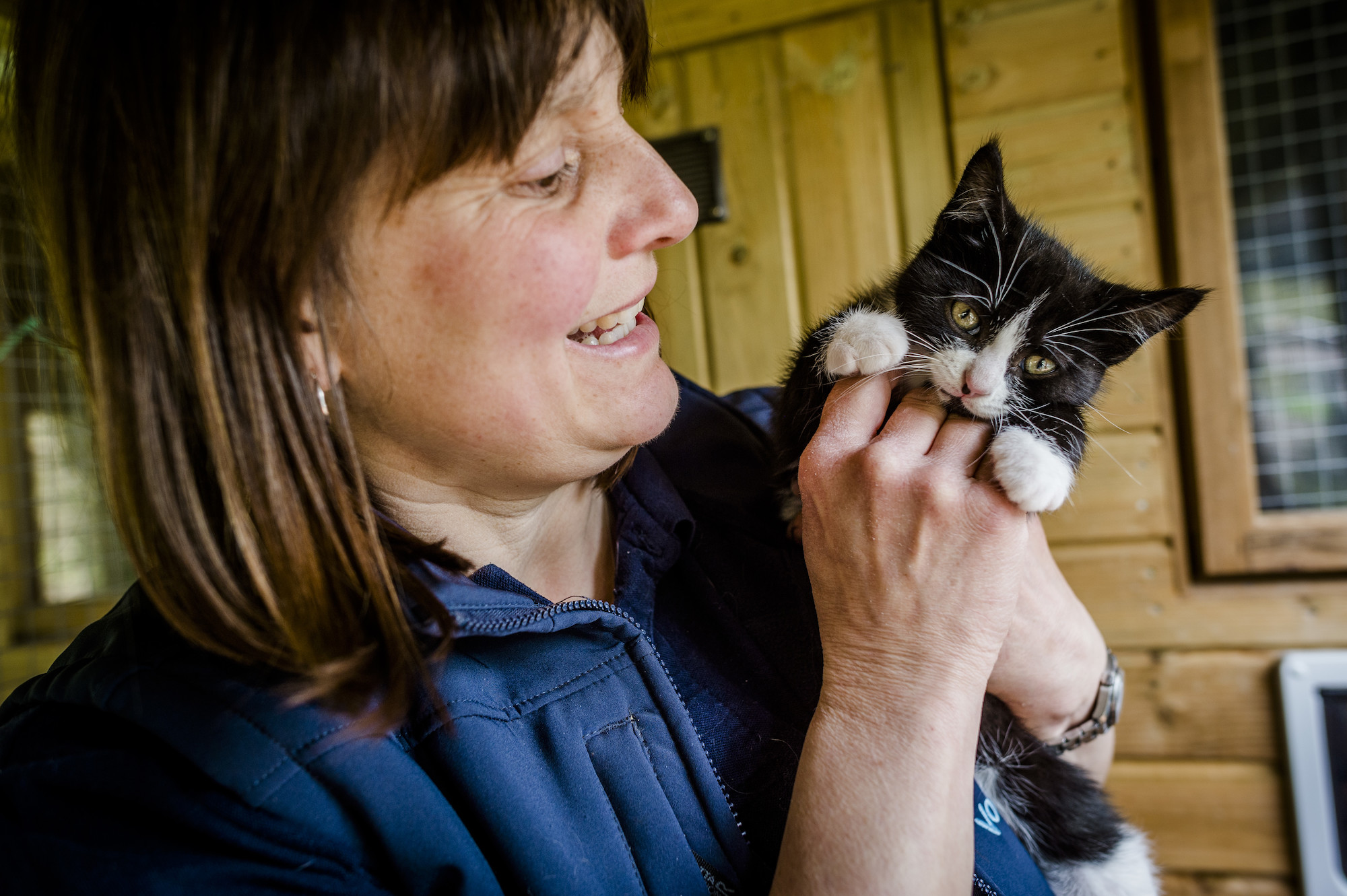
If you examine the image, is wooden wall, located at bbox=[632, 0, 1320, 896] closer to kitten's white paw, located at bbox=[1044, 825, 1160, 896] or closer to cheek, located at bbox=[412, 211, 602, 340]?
kitten's white paw, located at bbox=[1044, 825, 1160, 896]

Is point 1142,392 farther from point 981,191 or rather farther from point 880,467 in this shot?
point 880,467

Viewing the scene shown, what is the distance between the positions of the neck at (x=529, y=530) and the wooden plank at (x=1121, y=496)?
155cm

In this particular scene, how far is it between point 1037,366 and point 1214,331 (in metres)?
1.34

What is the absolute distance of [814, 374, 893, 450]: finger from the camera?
967 mm

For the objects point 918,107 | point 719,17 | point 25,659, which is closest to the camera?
point 918,107

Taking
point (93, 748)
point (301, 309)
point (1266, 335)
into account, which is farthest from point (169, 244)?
point (1266, 335)

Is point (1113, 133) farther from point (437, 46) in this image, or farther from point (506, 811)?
point (506, 811)

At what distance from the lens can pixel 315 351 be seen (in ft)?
2.68

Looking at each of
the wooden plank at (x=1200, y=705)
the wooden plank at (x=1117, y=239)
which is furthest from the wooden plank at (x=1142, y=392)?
the wooden plank at (x=1200, y=705)

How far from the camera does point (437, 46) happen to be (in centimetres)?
71

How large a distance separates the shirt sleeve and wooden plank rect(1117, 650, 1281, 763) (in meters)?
2.23

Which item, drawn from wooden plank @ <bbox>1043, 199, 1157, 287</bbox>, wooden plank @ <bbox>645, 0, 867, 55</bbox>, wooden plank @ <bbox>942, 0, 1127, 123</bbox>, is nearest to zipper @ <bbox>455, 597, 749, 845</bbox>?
wooden plank @ <bbox>1043, 199, 1157, 287</bbox>

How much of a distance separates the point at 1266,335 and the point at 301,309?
2.31m

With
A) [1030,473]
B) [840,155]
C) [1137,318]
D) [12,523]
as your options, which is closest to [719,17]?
[840,155]
